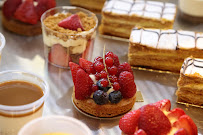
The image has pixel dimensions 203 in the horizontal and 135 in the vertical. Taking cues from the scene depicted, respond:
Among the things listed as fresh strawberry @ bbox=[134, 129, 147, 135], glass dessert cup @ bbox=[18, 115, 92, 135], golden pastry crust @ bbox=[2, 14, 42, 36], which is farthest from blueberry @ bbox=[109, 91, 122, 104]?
golden pastry crust @ bbox=[2, 14, 42, 36]

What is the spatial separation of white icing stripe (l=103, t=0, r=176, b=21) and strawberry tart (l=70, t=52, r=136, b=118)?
86cm

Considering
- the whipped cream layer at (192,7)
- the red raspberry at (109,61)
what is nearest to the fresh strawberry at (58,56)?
the red raspberry at (109,61)

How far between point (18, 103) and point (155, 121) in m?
0.71

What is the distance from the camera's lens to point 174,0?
11.5 ft

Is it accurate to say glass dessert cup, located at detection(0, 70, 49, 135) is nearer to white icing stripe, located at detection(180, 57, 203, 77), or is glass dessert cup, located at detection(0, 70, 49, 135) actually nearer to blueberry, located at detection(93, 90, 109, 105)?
blueberry, located at detection(93, 90, 109, 105)

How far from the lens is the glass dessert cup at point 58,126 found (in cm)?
151

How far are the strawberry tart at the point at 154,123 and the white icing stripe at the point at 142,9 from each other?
126cm

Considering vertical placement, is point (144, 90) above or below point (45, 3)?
below

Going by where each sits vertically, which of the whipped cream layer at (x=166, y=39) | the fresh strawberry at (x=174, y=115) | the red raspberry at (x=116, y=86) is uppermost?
the whipped cream layer at (x=166, y=39)

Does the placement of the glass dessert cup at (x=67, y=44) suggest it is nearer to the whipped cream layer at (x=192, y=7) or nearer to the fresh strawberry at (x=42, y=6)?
the fresh strawberry at (x=42, y=6)

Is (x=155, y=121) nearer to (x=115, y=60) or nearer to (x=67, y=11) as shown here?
(x=115, y=60)

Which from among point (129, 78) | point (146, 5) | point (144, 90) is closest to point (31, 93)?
point (129, 78)

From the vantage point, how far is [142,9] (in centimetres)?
293

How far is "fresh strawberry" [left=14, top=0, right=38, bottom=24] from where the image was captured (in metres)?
2.68
